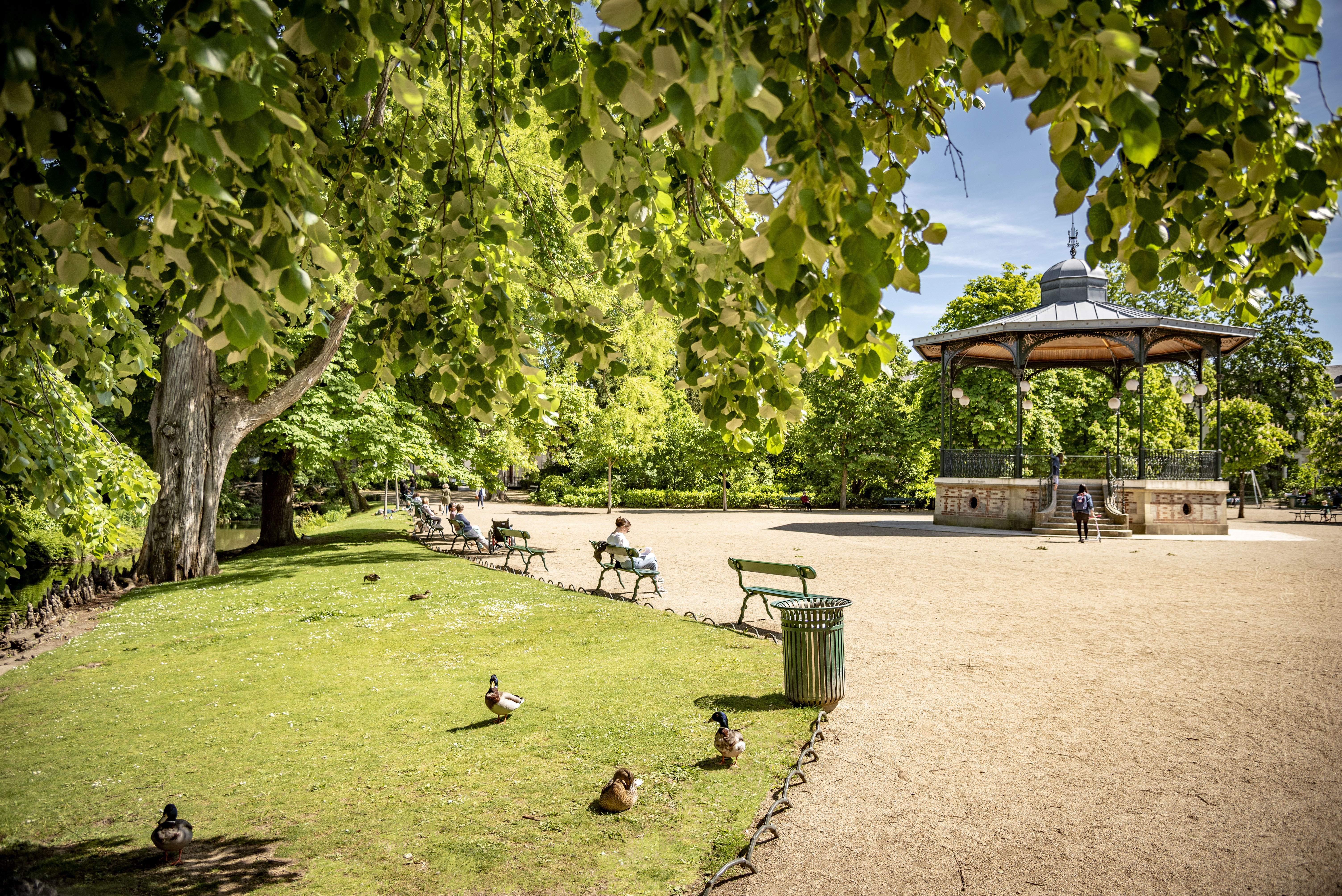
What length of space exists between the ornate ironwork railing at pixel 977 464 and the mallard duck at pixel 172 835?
25.3 metres

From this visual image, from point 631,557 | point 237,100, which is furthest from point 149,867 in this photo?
point 631,557

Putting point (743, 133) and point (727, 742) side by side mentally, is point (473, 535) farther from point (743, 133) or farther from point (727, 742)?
point (743, 133)

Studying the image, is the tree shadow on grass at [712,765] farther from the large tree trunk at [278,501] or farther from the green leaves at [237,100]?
the large tree trunk at [278,501]

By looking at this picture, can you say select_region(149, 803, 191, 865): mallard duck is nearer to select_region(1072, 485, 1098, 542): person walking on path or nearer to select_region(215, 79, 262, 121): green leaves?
select_region(215, 79, 262, 121): green leaves

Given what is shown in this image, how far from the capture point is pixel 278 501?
1994 centimetres

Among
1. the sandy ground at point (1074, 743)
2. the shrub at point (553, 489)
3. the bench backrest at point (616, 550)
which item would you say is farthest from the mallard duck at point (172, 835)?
the shrub at point (553, 489)

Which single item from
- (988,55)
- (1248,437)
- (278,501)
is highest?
(1248,437)

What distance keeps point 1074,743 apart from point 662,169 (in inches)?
203

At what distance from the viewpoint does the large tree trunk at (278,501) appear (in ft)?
60.8

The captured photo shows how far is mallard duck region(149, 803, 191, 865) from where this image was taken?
13.2 ft

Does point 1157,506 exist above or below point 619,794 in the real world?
above

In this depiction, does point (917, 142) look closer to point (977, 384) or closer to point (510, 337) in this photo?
point (510, 337)

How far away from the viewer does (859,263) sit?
68.0 inches

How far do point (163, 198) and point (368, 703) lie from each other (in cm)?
602
